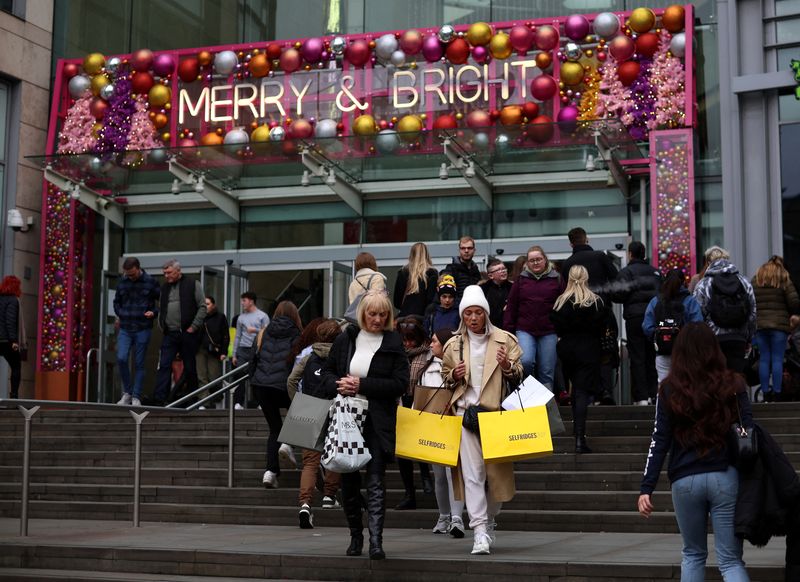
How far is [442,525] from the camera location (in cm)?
1045

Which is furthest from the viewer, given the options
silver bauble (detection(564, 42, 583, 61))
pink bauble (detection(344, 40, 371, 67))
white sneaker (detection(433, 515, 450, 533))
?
pink bauble (detection(344, 40, 371, 67))

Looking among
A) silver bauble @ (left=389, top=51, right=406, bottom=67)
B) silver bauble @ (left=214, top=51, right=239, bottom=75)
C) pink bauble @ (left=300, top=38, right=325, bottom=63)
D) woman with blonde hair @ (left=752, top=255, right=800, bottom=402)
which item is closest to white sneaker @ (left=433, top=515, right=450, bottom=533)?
woman with blonde hair @ (left=752, top=255, right=800, bottom=402)

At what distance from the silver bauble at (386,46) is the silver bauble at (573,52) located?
9.51 feet

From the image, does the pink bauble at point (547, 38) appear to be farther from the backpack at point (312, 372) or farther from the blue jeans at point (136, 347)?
the backpack at point (312, 372)

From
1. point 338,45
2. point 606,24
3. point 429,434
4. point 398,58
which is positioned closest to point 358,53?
point 338,45

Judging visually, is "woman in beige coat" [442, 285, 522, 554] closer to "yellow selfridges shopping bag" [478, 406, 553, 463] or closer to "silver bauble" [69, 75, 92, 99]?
"yellow selfridges shopping bag" [478, 406, 553, 463]

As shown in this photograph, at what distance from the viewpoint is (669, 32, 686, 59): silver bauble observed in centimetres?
1975

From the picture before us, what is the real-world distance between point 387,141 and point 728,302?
28.3ft

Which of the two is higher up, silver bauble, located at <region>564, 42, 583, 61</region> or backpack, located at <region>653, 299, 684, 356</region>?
silver bauble, located at <region>564, 42, 583, 61</region>

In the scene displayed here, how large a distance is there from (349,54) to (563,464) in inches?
442

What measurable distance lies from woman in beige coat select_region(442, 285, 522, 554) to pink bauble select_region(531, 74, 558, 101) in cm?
1143

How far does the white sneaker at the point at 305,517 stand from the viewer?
434 inches

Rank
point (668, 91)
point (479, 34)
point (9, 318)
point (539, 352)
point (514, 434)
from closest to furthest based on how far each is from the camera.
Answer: point (514, 434) < point (539, 352) < point (9, 318) < point (668, 91) < point (479, 34)

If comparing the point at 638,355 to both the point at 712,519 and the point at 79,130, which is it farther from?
the point at 79,130
